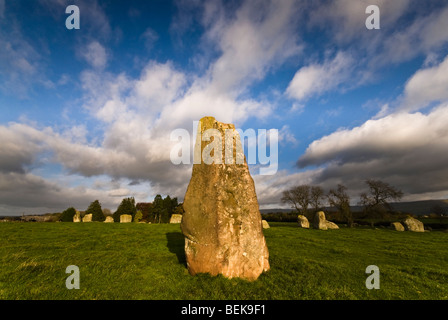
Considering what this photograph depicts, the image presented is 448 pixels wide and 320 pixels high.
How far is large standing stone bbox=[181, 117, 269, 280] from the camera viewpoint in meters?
7.81

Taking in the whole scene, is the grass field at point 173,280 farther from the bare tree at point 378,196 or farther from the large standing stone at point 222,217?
the bare tree at point 378,196

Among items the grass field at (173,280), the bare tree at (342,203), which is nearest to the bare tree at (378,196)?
the bare tree at (342,203)

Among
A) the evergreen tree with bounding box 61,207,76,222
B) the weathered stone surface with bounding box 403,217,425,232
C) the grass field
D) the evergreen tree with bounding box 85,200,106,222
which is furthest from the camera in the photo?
the evergreen tree with bounding box 85,200,106,222

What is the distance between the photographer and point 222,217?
8.03 metres

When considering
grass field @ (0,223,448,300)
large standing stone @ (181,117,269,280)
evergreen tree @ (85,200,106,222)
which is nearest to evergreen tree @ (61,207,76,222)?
evergreen tree @ (85,200,106,222)

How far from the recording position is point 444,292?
6.93 m

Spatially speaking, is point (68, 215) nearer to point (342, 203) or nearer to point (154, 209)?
point (154, 209)

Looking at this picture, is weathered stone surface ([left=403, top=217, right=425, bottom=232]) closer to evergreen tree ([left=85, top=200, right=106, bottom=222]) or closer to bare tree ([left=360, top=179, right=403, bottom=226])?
bare tree ([left=360, top=179, right=403, bottom=226])

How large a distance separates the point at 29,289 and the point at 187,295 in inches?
184

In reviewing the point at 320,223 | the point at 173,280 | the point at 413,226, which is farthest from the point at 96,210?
the point at 413,226

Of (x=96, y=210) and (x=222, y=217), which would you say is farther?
(x=96, y=210)
